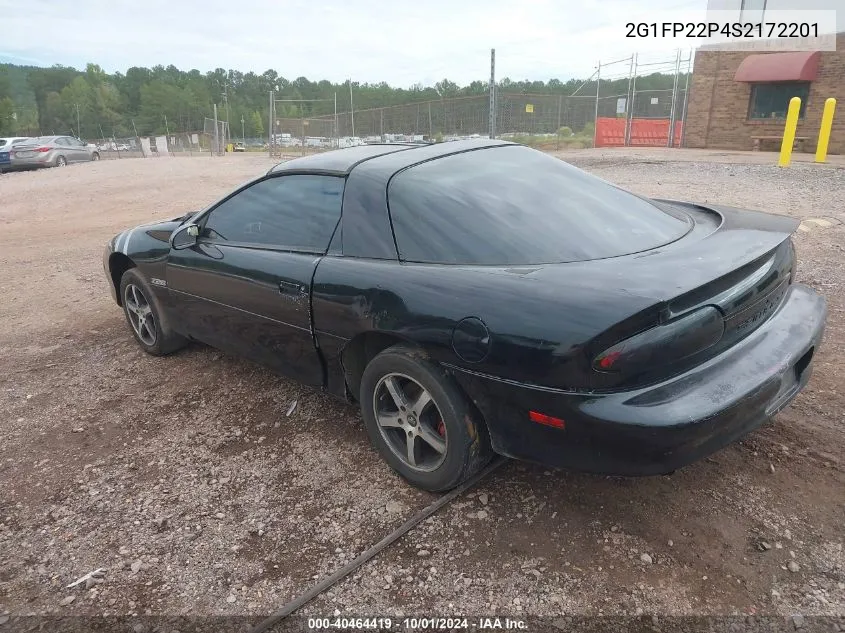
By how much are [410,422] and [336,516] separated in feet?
1.66

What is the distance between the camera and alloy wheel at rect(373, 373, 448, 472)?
99.2 inches

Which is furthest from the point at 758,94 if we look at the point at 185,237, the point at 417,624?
the point at 417,624

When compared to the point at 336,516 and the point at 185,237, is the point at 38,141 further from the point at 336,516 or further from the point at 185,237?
the point at 336,516

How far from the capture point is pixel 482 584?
2.13 m

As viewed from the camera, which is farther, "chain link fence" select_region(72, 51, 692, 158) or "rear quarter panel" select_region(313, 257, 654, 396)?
"chain link fence" select_region(72, 51, 692, 158)

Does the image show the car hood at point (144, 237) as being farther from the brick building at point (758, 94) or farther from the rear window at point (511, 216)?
the brick building at point (758, 94)

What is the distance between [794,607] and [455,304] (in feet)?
4.95

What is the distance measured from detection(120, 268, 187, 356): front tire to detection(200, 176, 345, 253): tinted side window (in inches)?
31.6


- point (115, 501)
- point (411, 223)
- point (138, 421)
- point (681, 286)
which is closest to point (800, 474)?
point (681, 286)

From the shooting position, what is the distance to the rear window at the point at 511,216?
245 centimetres

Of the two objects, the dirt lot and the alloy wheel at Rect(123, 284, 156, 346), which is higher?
the alloy wheel at Rect(123, 284, 156, 346)

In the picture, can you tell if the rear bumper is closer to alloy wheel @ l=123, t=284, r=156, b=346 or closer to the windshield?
alloy wheel @ l=123, t=284, r=156, b=346

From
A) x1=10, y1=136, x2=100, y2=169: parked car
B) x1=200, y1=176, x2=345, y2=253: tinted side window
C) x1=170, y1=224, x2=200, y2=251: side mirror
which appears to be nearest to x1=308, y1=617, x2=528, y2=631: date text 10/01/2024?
x1=200, y1=176, x2=345, y2=253: tinted side window

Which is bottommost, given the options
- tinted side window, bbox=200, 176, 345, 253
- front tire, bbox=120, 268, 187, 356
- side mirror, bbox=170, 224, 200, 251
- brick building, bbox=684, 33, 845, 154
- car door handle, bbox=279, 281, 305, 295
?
front tire, bbox=120, 268, 187, 356
